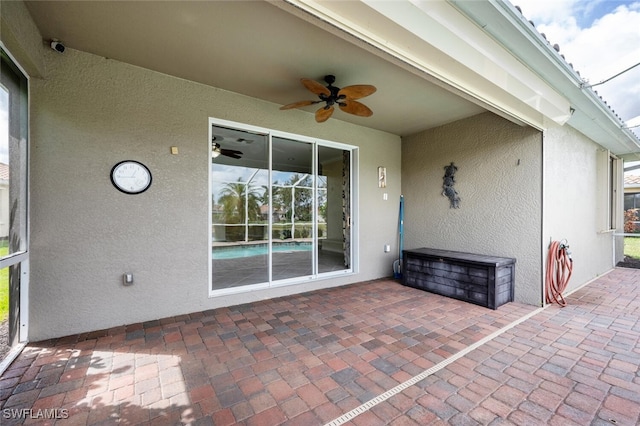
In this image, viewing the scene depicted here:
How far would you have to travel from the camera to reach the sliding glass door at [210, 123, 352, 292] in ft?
14.6

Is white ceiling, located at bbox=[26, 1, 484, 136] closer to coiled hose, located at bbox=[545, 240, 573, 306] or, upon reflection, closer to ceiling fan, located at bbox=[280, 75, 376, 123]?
ceiling fan, located at bbox=[280, 75, 376, 123]

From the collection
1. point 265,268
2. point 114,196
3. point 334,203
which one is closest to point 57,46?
point 114,196

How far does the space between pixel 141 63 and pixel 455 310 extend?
4969 mm

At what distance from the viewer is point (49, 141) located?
2.71 m

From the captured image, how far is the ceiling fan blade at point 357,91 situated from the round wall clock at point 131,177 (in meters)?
2.50

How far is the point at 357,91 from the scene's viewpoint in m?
2.88

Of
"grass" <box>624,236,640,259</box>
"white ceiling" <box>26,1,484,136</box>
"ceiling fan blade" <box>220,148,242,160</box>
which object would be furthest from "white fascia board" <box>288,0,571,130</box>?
"grass" <box>624,236,640,259</box>

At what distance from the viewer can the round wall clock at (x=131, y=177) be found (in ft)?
9.89

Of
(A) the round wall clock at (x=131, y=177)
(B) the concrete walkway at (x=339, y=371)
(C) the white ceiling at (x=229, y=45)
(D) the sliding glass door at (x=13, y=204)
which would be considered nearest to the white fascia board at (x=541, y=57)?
(C) the white ceiling at (x=229, y=45)

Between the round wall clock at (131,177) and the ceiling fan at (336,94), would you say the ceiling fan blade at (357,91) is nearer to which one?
the ceiling fan at (336,94)

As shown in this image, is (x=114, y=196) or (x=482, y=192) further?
(x=482, y=192)

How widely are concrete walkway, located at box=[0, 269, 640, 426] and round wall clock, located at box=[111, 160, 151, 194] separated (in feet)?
5.24

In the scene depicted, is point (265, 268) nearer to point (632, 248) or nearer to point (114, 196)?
point (114, 196)

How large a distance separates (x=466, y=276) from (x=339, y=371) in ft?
8.91
